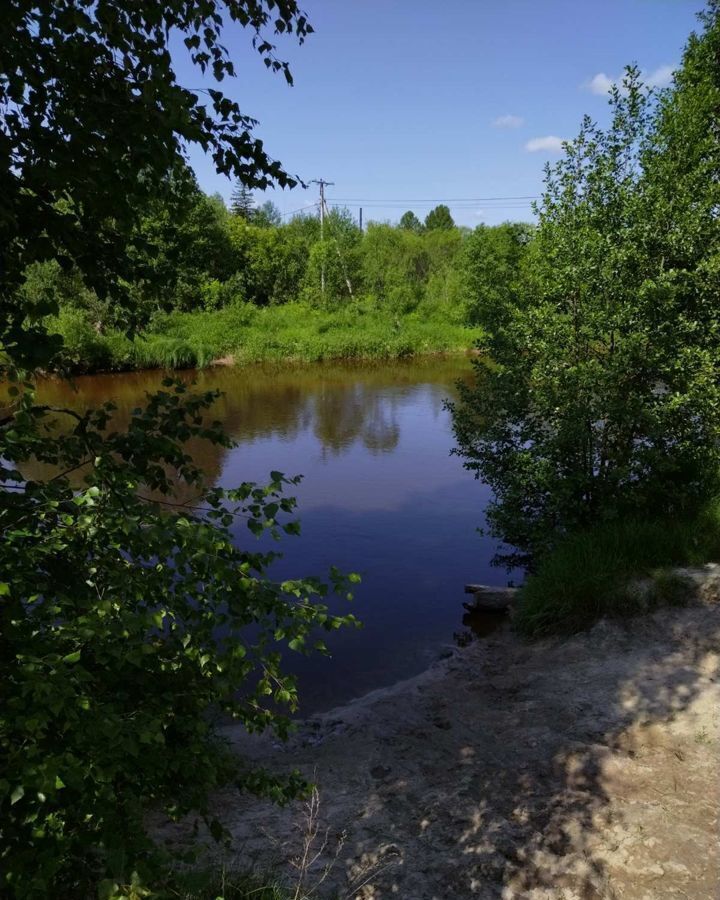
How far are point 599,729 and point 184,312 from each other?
146ft

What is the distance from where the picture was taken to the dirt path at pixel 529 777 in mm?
4840

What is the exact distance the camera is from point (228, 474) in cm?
1884

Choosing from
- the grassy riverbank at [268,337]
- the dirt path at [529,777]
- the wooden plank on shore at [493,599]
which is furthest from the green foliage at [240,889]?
the grassy riverbank at [268,337]

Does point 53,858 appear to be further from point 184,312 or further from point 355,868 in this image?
point 184,312

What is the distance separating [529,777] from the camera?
6223mm

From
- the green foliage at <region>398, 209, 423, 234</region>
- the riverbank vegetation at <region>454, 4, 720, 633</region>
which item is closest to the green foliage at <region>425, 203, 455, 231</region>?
the green foliage at <region>398, 209, 423, 234</region>

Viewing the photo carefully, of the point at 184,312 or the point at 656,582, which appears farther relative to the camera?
the point at 184,312

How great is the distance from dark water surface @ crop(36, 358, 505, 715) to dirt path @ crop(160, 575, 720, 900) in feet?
4.66

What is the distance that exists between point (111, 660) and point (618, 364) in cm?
913

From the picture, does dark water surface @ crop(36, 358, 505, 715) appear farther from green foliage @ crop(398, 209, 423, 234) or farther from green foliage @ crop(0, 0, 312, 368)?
green foliage @ crop(398, 209, 423, 234)

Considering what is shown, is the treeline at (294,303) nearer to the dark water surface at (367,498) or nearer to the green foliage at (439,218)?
the dark water surface at (367,498)

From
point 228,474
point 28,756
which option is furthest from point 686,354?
point 228,474

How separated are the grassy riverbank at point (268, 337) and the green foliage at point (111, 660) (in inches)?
1207

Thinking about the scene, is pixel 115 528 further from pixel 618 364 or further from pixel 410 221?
pixel 410 221
